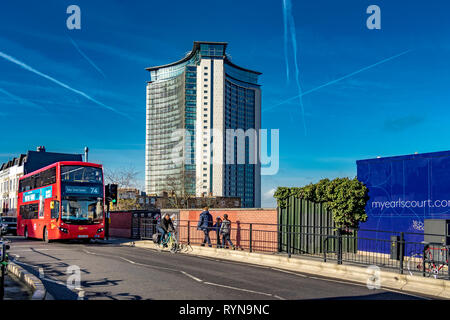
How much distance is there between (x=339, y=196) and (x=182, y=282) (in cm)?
1113

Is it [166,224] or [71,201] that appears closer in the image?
[166,224]

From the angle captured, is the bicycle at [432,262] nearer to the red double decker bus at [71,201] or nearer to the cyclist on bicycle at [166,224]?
the cyclist on bicycle at [166,224]

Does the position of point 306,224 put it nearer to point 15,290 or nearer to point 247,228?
point 247,228

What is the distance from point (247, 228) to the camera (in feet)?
71.2

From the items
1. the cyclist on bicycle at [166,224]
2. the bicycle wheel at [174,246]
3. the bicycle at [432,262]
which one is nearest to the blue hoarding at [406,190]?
the bicycle at [432,262]

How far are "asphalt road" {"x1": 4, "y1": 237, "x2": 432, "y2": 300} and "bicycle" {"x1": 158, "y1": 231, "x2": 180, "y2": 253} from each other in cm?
483

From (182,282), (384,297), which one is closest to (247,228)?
(182,282)

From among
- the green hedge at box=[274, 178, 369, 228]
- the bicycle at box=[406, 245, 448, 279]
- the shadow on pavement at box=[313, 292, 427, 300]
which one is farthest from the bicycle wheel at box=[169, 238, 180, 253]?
the shadow on pavement at box=[313, 292, 427, 300]

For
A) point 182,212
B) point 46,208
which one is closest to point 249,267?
point 182,212

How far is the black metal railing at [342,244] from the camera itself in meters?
12.8

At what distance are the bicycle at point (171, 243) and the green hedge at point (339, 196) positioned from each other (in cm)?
512

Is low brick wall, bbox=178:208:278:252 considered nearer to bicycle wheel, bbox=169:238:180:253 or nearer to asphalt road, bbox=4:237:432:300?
bicycle wheel, bbox=169:238:180:253

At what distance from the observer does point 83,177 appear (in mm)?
24812
